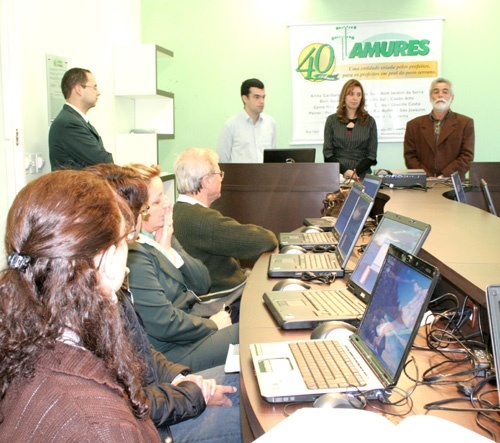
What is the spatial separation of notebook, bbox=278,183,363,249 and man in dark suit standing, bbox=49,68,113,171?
1.52 m

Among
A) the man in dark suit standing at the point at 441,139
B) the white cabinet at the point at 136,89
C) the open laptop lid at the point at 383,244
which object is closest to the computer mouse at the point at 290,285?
the open laptop lid at the point at 383,244

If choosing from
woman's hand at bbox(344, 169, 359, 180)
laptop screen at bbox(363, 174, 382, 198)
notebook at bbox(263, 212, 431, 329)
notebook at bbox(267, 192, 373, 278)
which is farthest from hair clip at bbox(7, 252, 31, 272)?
woman's hand at bbox(344, 169, 359, 180)

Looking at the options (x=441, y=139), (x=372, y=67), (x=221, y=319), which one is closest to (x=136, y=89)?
(x=372, y=67)

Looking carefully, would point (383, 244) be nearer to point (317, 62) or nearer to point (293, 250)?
point (293, 250)

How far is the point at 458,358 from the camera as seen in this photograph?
1.38 metres

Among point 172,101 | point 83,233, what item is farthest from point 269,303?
point 172,101

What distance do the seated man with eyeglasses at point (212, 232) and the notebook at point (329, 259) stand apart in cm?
26

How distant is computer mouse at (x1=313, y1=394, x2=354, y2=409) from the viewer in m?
1.07

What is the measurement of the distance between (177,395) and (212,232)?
1.20 m

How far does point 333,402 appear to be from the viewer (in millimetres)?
1072

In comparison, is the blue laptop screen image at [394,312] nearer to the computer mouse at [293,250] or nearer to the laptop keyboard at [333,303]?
the laptop keyboard at [333,303]

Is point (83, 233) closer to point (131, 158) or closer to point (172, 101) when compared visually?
point (131, 158)

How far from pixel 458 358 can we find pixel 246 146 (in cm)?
402

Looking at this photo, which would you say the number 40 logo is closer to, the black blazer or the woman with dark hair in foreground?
the black blazer
